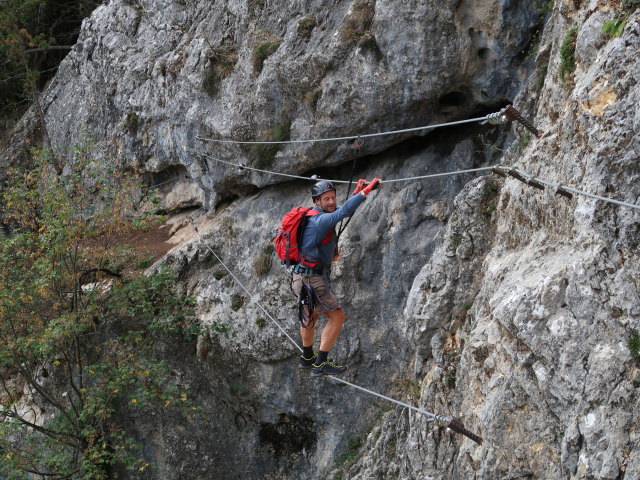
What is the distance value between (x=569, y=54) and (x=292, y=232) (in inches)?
139

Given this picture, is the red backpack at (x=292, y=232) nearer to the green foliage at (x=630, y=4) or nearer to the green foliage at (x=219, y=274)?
the green foliage at (x=630, y=4)

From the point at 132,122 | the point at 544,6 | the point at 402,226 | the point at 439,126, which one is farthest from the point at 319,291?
the point at 132,122

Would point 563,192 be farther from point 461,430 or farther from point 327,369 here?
point 327,369

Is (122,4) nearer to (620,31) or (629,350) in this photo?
(620,31)

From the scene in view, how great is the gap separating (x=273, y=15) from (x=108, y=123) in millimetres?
7281

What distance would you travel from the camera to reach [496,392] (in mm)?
5887

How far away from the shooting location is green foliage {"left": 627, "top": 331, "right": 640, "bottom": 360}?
4496mm

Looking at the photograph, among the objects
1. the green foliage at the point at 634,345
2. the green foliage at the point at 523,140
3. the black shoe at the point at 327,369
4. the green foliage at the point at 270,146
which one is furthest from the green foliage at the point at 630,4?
the green foliage at the point at 270,146

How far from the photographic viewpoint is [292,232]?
7570mm

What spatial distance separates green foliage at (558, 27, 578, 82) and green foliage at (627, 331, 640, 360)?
289 cm

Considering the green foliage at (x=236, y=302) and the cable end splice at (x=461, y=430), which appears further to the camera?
the green foliage at (x=236, y=302)

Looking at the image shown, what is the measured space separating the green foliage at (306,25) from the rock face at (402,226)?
22mm

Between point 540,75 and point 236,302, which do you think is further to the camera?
point 236,302

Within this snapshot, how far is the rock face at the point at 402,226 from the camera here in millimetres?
5066
